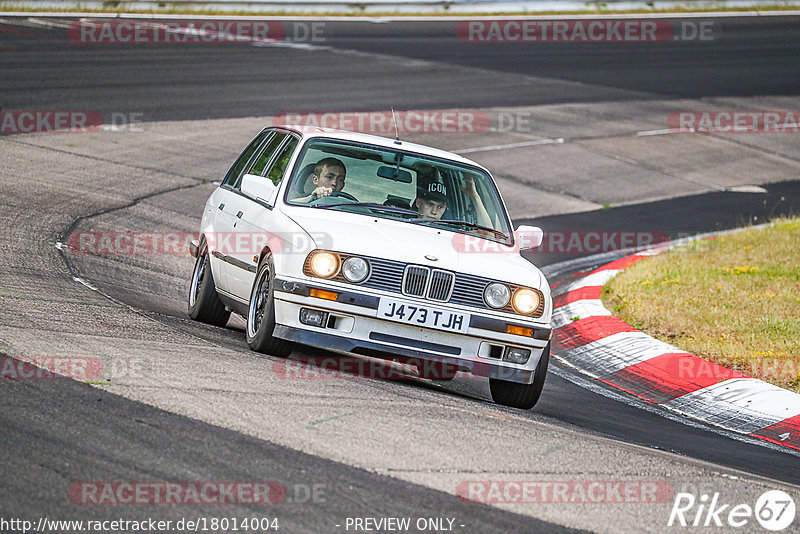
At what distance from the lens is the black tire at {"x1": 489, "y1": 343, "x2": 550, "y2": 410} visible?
716cm

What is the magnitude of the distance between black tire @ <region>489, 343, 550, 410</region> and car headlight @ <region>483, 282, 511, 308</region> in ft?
1.50

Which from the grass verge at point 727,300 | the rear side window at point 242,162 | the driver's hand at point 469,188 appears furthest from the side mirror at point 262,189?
the grass verge at point 727,300

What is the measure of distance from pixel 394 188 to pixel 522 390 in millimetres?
1703

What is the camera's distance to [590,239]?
14.4 m

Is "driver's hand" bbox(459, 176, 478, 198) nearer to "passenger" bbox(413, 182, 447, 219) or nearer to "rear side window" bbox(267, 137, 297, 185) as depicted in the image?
"passenger" bbox(413, 182, 447, 219)

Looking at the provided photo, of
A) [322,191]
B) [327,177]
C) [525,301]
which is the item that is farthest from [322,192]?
[525,301]

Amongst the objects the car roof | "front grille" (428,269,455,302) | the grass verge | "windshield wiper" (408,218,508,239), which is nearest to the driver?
the car roof

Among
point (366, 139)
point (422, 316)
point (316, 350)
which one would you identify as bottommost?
point (316, 350)

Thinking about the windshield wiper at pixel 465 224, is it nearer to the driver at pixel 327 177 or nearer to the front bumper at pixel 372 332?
the driver at pixel 327 177

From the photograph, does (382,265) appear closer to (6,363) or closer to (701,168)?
(6,363)

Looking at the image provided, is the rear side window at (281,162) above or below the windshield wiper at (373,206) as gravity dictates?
above

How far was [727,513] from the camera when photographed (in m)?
5.02

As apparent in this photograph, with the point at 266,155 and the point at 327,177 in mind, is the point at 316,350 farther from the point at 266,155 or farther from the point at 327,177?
the point at 266,155

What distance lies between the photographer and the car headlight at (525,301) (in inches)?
275
